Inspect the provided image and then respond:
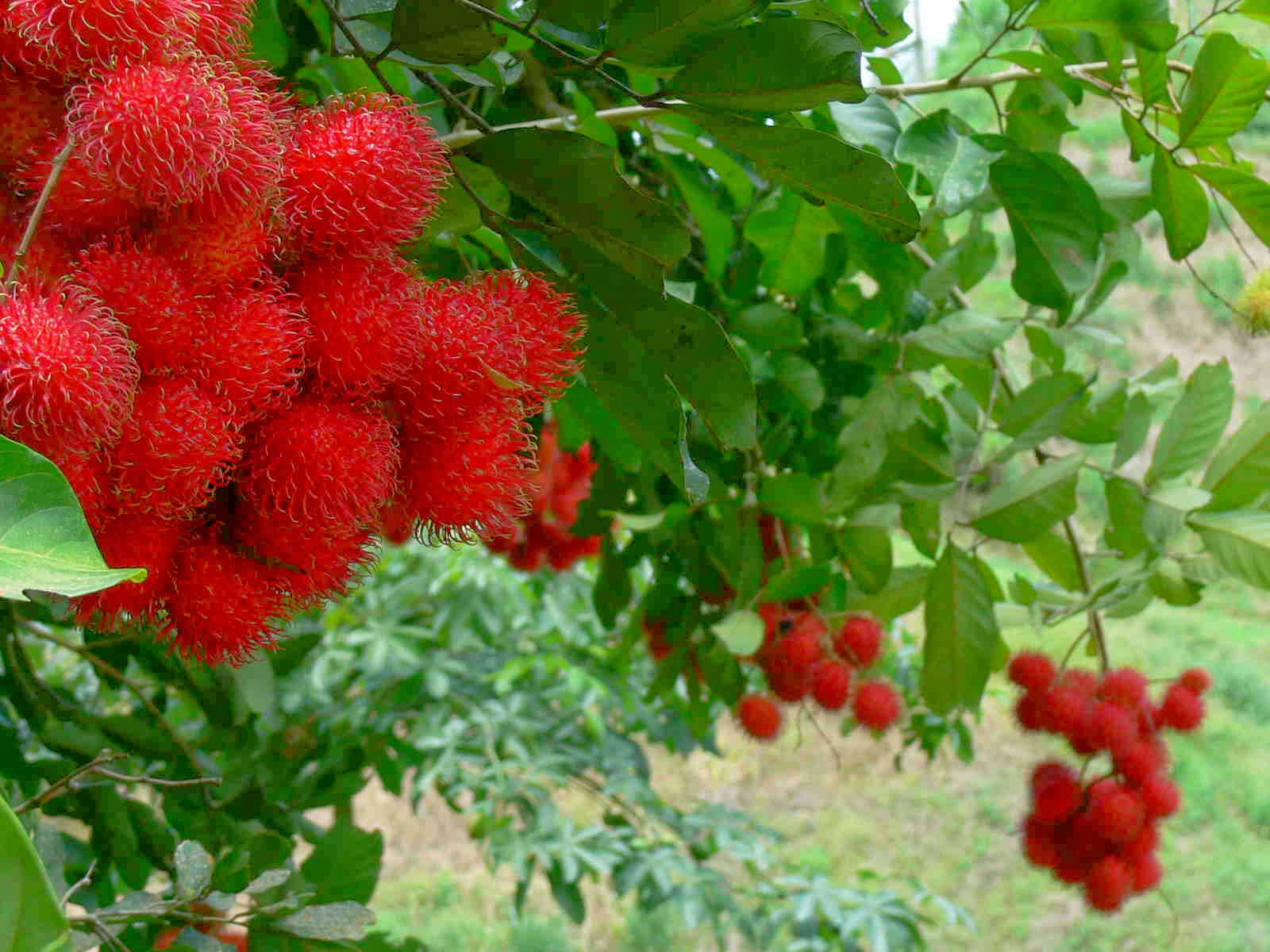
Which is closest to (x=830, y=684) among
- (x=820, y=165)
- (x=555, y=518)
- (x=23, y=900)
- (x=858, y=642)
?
(x=858, y=642)

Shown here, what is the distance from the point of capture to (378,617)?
6.65ft

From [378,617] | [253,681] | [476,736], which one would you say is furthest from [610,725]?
[253,681]

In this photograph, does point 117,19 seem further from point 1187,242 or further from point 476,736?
point 476,736

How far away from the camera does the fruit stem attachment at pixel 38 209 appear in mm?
343

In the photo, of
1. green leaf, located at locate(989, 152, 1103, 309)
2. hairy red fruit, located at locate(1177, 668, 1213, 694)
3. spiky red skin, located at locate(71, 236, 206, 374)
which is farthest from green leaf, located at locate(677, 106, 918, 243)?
hairy red fruit, located at locate(1177, 668, 1213, 694)

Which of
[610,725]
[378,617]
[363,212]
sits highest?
[363,212]

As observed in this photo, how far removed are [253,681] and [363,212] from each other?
2.14 feet

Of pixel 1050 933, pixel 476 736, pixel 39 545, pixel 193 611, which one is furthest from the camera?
pixel 1050 933

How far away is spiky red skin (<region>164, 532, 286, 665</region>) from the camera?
41cm

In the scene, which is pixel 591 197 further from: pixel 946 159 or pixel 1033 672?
pixel 1033 672

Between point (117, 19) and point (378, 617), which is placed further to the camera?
point (378, 617)

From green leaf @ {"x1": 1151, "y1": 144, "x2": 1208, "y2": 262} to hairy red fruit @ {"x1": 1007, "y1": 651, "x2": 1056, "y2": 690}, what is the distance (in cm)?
53

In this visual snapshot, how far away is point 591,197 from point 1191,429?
749 millimetres

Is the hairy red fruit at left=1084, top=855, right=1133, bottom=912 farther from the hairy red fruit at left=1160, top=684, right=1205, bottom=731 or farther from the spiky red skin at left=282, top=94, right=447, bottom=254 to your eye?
the spiky red skin at left=282, top=94, right=447, bottom=254
